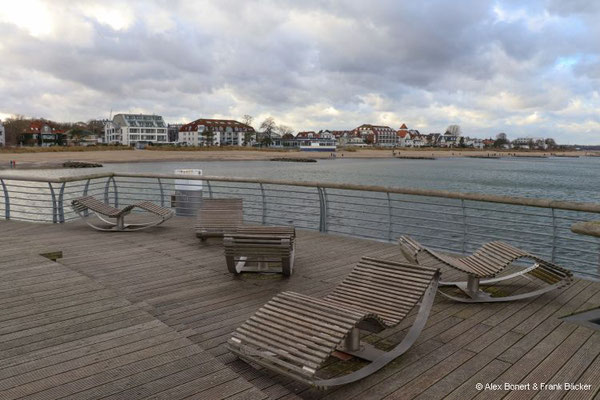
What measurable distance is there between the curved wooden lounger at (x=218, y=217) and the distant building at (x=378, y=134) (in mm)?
174904

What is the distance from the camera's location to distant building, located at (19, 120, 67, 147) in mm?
103750

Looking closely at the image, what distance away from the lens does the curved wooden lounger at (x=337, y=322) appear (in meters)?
2.81

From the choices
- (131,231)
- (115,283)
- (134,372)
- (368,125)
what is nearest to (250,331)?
(134,372)

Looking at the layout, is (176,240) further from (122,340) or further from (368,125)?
(368,125)

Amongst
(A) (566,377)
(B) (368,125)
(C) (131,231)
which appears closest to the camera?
(A) (566,377)

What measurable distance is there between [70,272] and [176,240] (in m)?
2.47

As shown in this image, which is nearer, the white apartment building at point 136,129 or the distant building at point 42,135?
the distant building at point 42,135

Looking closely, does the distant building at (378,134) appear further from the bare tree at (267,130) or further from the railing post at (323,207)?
the railing post at (323,207)

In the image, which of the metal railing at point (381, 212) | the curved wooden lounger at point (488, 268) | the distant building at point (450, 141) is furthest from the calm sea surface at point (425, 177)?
the distant building at point (450, 141)

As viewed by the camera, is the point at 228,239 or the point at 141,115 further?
the point at 141,115

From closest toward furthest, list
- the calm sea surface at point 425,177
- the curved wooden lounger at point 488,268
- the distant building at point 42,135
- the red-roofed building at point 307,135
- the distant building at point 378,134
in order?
the curved wooden lounger at point 488,268 < the calm sea surface at point 425,177 < the distant building at point 42,135 < the red-roofed building at point 307,135 < the distant building at point 378,134

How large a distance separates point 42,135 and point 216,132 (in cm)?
4601

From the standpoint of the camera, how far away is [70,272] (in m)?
4.84

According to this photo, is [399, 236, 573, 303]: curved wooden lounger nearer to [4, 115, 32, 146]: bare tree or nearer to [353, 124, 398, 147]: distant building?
[4, 115, 32, 146]: bare tree
